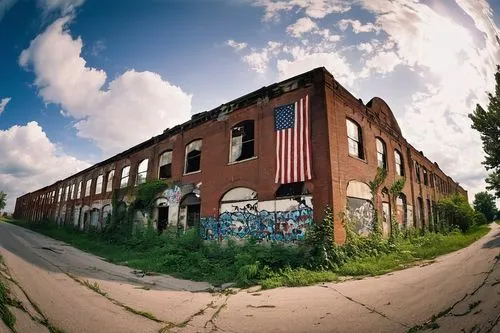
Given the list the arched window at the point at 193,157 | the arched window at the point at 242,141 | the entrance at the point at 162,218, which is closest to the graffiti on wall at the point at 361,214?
the arched window at the point at 242,141

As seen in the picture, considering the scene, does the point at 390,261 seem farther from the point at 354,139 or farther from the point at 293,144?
the point at 354,139

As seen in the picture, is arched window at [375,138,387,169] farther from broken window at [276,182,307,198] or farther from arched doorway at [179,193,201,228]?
arched doorway at [179,193,201,228]

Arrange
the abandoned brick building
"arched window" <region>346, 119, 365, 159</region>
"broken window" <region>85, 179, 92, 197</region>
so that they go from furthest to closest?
"broken window" <region>85, 179, 92, 197</region> → "arched window" <region>346, 119, 365, 159</region> → the abandoned brick building

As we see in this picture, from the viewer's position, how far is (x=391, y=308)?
445 cm

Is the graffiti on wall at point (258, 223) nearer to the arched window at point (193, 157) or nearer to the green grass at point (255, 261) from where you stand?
the green grass at point (255, 261)

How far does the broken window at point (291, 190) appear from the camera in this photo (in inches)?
396

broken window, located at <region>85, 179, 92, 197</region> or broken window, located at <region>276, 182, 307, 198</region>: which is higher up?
broken window, located at <region>85, 179, 92, 197</region>

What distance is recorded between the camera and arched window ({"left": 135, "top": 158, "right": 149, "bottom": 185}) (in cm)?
1864

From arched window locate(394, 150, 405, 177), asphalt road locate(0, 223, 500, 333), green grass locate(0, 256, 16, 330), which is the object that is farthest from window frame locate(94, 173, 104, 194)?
arched window locate(394, 150, 405, 177)

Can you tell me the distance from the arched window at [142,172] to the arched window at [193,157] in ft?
15.6

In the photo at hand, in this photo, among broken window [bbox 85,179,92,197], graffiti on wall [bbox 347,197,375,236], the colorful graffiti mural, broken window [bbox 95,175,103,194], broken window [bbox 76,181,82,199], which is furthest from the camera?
broken window [bbox 76,181,82,199]

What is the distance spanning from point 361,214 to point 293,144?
13.6 ft

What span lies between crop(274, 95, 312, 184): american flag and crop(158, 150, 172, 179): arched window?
8400 millimetres

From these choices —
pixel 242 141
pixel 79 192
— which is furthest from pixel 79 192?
pixel 242 141
